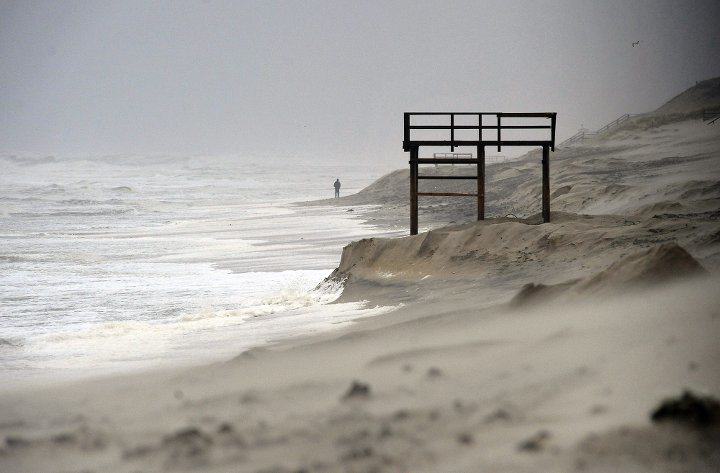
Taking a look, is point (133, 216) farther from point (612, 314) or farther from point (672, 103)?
point (672, 103)

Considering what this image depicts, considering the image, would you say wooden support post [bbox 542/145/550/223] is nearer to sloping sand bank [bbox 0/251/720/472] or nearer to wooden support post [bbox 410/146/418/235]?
wooden support post [bbox 410/146/418/235]

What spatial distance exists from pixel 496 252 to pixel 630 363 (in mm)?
7069

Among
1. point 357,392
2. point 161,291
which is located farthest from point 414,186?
point 357,392

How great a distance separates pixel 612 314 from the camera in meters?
6.58

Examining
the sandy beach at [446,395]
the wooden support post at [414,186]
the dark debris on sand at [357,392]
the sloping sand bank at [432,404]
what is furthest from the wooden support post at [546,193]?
the dark debris on sand at [357,392]

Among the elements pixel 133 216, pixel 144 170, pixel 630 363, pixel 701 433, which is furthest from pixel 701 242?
pixel 144 170

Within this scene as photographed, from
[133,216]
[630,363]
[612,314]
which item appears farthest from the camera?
[133,216]

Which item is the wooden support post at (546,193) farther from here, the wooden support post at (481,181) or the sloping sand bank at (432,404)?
the sloping sand bank at (432,404)

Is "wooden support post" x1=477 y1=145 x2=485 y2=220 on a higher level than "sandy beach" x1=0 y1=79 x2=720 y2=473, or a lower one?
higher

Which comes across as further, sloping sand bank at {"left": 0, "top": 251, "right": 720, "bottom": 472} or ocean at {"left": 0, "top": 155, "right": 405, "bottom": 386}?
ocean at {"left": 0, "top": 155, "right": 405, "bottom": 386}

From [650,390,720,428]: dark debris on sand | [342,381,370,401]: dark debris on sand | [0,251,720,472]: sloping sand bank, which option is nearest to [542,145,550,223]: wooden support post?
[0,251,720,472]: sloping sand bank

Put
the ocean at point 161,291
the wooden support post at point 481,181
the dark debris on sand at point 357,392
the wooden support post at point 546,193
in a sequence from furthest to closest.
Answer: the wooden support post at point 481,181, the wooden support post at point 546,193, the ocean at point 161,291, the dark debris on sand at point 357,392

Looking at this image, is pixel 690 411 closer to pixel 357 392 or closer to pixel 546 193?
pixel 357 392

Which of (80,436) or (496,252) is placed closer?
(80,436)
